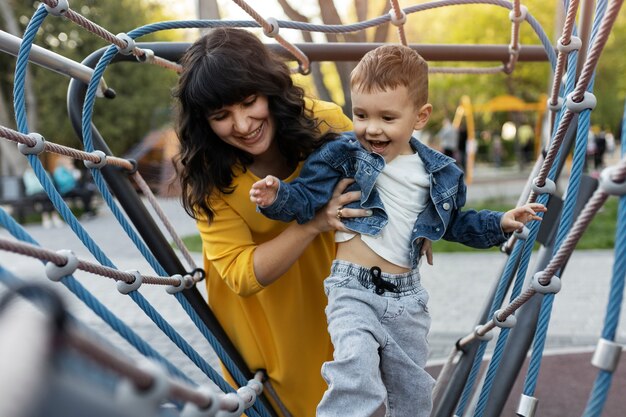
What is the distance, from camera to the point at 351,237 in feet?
5.62

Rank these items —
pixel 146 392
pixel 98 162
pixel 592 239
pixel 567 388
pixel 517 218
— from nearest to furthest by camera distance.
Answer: pixel 146 392
pixel 517 218
pixel 98 162
pixel 567 388
pixel 592 239

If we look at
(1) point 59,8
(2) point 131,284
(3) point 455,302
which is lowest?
(2) point 131,284

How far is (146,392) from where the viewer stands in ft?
2.59

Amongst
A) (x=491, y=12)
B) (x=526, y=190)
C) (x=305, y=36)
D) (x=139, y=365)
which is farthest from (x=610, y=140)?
(x=139, y=365)

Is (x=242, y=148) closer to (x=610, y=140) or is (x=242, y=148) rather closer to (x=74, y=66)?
(x=74, y=66)

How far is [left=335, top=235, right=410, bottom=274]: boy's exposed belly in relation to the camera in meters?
1.68

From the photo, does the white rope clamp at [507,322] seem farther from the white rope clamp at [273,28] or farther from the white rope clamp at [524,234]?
the white rope clamp at [273,28]

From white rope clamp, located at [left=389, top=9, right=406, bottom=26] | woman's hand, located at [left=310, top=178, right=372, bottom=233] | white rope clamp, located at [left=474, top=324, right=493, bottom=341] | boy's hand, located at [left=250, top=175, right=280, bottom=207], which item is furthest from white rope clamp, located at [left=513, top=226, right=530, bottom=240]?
white rope clamp, located at [left=389, top=9, right=406, bottom=26]

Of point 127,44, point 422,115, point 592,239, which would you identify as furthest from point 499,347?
point 592,239

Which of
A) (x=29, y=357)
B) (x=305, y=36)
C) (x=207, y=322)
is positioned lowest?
(x=29, y=357)

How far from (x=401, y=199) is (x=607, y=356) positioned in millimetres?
753

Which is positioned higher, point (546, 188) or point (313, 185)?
point (546, 188)

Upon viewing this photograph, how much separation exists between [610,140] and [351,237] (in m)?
27.7

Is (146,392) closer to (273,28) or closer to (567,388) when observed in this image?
(273,28)
